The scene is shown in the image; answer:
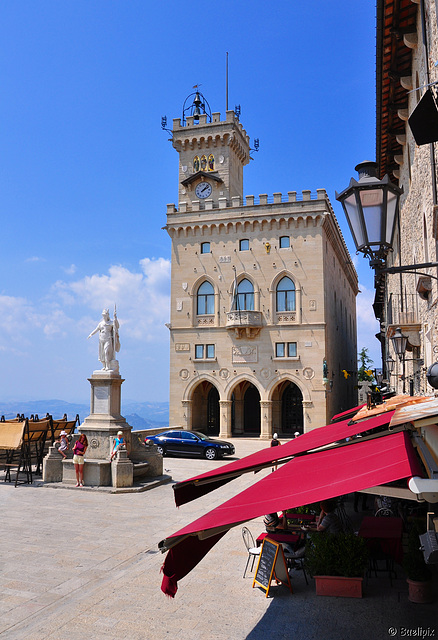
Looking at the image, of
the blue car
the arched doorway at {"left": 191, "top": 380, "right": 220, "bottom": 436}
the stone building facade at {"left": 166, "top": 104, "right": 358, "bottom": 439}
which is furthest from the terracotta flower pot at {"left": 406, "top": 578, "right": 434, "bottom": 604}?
the arched doorway at {"left": 191, "top": 380, "right": 220, "bottom": 436}

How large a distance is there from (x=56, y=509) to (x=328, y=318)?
29119 mm

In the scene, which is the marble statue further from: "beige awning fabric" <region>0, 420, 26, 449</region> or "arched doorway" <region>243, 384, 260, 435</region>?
"arched doorway" <region>243, 384, 260, 435</region>

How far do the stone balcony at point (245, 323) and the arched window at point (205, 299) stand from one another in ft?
7.06

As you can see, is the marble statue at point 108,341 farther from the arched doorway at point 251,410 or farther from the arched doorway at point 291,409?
the arched doorway at point 251,410

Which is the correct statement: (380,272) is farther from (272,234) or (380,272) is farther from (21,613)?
(272,234)

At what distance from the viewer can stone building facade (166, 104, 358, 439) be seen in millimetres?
36969

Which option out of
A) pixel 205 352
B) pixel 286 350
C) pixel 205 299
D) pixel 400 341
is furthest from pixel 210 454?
pixel 205 299

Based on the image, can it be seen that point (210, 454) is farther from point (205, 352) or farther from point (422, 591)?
point (422, 591)

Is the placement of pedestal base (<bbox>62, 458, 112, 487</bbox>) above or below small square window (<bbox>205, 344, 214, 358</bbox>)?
below

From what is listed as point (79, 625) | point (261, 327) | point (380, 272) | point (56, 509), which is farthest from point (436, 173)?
point (261, 327)

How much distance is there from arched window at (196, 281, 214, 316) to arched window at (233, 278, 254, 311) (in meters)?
2.01

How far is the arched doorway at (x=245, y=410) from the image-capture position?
1612 inches

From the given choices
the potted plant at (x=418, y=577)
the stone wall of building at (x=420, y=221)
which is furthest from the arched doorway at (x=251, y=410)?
the potted plant at (x=418, y=577)

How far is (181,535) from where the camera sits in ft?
13.5
